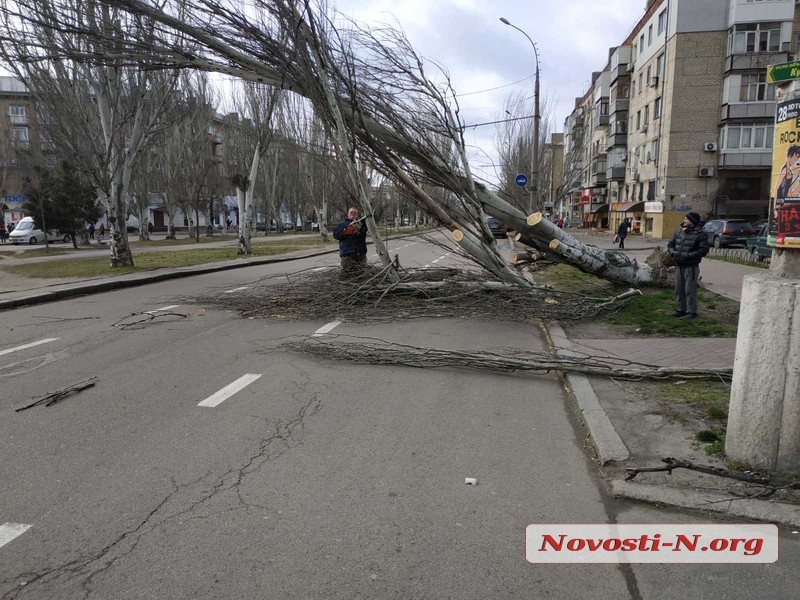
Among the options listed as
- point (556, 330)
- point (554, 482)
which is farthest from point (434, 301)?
point (554, 482)

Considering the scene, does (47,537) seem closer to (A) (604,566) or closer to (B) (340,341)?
(A) (604,566)

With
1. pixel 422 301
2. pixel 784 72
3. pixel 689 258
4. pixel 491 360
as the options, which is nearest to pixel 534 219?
pixel 422 301

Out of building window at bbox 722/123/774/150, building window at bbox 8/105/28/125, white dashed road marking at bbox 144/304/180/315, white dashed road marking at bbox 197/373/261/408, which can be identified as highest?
building window at bbox 8/105/28/125

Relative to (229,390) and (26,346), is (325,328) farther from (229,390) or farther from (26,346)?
(26,346)

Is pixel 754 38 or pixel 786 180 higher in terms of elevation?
pixel 754 38

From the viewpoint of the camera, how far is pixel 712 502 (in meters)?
3.37

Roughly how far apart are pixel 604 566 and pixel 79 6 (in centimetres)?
1648

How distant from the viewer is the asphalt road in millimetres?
2723

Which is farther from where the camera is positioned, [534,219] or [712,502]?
[534,219]

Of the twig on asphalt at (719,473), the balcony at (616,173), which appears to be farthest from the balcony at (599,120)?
the twig on asphalt at (719,473)

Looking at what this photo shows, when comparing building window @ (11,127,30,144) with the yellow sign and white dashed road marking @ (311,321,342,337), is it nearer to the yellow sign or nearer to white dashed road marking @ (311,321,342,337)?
white dashed road marking @ (311,321,342,337)

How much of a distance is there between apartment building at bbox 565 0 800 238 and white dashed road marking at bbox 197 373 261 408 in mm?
42830

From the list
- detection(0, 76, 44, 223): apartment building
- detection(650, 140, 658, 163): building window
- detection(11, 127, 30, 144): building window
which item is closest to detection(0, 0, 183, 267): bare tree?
detection(0, 76, 44, 223): apartment building

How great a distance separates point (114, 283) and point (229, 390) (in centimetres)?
1022
